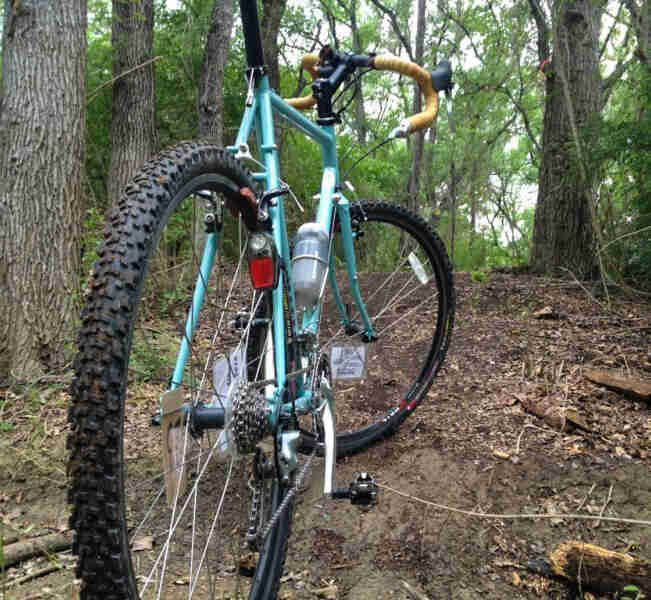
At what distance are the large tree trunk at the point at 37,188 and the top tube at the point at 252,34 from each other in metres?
1.68

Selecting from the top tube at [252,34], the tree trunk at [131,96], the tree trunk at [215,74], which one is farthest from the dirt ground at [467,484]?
the tree trunk at [215,74]

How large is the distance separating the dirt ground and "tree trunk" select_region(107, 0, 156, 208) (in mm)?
2535

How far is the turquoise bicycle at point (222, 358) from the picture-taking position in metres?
0.74

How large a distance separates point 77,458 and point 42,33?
2.65 meters

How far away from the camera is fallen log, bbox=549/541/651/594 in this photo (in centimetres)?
133

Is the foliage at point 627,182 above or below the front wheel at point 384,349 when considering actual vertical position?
above

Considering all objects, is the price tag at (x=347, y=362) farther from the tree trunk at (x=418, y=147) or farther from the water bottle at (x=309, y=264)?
the tree trunk at (x=418, y=147)

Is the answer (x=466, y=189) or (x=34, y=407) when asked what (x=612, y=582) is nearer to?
(x=34, y=407)

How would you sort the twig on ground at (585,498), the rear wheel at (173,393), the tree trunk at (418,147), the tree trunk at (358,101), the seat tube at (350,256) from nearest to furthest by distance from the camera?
1. the rear wheel at (173,393)
2. the twig on ground at (585,498)
3. the seat tube at (350,256)
4. the tree trunk at (418,147)
5. the tree trunk at (358,101)

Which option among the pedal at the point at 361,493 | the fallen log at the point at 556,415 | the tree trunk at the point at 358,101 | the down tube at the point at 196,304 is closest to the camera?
the down tube at the point at 196,304

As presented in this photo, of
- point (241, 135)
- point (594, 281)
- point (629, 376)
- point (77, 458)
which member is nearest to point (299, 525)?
point (77, 458)

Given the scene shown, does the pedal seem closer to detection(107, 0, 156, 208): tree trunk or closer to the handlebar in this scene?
the handlebar

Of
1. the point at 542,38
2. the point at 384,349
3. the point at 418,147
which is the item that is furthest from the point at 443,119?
the point at 384,349

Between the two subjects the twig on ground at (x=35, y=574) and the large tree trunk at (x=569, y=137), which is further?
the large tree trunk at (x=569, y=137)
